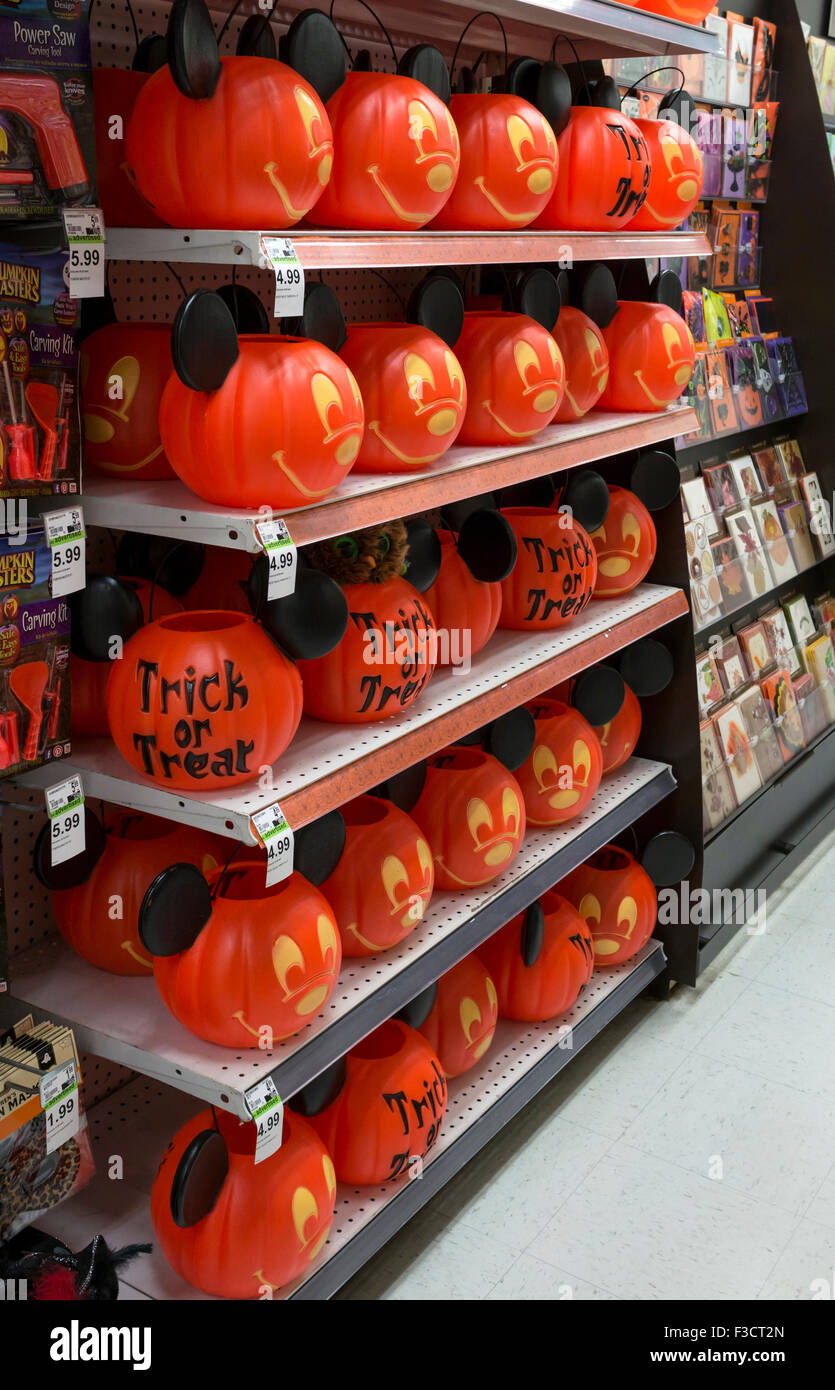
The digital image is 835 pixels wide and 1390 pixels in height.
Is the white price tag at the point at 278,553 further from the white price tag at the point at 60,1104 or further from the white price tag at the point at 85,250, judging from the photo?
the white price tag at the point at 60,1104

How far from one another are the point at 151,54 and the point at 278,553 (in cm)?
82

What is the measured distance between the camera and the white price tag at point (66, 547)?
1.79 m

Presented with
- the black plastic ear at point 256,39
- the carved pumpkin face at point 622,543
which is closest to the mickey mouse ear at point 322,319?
the black plastic ear at point 256,39

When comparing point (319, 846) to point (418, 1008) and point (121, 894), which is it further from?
point (418, 1008)

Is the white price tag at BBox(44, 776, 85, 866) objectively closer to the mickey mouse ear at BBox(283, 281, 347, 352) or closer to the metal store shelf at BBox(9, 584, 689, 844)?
the metal store shelf at BBox(9, 584, 689, 844)

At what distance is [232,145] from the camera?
171 cm

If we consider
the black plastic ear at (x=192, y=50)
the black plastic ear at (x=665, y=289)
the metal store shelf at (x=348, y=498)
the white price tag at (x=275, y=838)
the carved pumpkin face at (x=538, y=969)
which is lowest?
the carved pumpkin face at (x=538, y=969)

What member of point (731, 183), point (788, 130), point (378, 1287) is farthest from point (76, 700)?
point (788, 130)

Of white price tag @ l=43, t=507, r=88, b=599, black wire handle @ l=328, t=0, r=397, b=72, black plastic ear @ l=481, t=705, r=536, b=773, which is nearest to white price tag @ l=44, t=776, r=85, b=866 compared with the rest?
white price tag @ l=43, t=507, r=88, b=599

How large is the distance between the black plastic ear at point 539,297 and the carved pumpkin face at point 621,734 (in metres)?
0.95

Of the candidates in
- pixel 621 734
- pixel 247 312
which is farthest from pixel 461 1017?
pixel 247 312

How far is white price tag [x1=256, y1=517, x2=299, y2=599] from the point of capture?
1.75m

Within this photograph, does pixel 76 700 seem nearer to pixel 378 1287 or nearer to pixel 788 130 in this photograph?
pixel 378 1287

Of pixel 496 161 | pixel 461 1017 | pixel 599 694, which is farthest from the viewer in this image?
pixel 599 694
